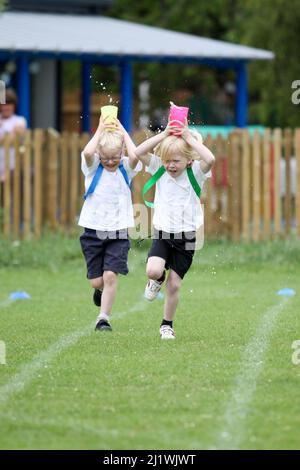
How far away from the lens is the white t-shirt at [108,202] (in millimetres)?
10727

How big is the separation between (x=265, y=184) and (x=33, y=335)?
917 centimetres

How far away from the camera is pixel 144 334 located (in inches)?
416

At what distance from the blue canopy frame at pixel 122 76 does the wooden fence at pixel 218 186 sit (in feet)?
11.0

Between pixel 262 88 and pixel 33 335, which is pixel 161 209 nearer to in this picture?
pixel 33 335

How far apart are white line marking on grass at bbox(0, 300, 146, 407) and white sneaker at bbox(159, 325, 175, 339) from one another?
683 millimetres

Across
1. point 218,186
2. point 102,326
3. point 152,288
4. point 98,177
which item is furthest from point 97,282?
point 218,186

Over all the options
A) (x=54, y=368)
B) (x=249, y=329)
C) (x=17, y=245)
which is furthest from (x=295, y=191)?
(x=54, y=368)

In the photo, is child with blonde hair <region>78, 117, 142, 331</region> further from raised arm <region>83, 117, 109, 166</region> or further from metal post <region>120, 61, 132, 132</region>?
metal post <region>120, 61, 132, 132</region>

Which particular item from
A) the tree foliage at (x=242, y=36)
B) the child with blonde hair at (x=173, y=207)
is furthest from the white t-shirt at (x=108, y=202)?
the tree foliage at (x=242, y=36)

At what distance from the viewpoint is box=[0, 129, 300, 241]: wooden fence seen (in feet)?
62.0

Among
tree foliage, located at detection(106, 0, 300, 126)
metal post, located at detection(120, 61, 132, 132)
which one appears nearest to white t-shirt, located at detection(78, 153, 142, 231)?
metal post, located at detection(120, 61, 132, 132)

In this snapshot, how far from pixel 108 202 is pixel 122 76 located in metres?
13.6

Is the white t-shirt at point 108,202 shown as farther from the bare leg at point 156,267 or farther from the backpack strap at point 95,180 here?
the bare leg at point 156,267
